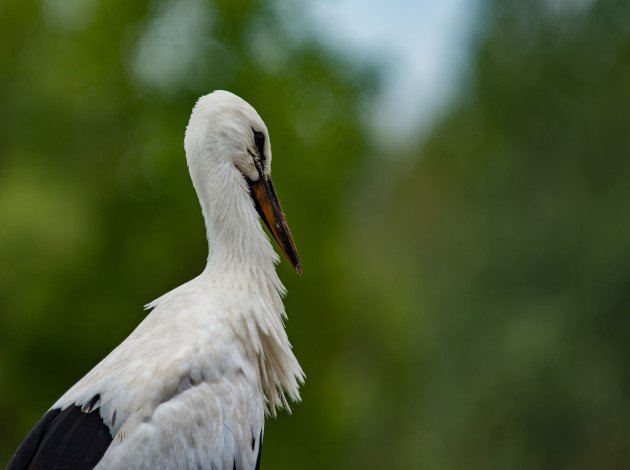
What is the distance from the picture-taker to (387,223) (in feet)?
85.3

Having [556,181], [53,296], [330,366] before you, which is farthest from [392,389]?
[53,296]

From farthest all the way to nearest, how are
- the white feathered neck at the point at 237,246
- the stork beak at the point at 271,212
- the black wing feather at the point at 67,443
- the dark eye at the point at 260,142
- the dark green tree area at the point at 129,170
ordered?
the dark green tree area at the point at 129,170, the stork beak at the point at 271,212, the dark eye at the point at 260,142, the white feathered neck at the point at 237,246, the black wing feather at the point at 67,443

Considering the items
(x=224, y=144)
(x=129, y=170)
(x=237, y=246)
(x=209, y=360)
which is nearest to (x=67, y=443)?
(x=209, y=360)

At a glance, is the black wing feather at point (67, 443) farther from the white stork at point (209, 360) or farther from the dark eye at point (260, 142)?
the dark eye at point (260, 142)

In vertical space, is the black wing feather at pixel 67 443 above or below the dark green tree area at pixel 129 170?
below

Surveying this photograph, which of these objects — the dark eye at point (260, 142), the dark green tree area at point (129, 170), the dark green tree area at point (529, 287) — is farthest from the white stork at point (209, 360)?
the dark green tree area at point (529, 287)

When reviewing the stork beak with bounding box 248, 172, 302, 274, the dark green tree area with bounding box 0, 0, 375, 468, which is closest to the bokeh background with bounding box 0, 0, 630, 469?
the dark green tree area with bounding box 0, 0, 375, 468

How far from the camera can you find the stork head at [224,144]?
4.80 meters

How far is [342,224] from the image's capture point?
14.1 metres

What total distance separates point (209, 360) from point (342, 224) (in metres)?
9.73

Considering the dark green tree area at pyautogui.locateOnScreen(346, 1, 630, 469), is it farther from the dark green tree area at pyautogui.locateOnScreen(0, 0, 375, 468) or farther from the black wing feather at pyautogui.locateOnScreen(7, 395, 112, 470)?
the black wing feather at pyautogui.locateOnScreen(7, 395, 112, 470)

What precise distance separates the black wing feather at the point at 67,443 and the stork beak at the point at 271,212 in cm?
119

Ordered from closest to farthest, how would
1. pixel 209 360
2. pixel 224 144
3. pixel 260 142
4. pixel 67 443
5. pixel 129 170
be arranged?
pixel 67 443, pixel 209 360, pixel 224 144, pixel 260 142, pixel 129 170

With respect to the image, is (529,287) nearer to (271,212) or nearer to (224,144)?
(271,212)
